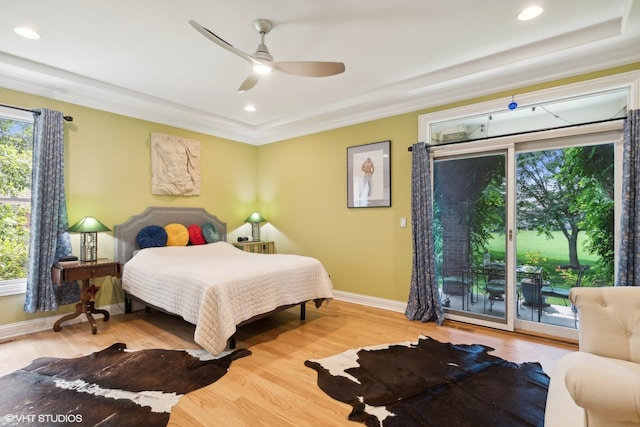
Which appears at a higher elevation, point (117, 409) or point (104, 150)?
point (104, 150)

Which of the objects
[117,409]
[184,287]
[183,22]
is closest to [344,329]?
[184,287]

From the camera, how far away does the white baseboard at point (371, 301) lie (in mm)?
4070

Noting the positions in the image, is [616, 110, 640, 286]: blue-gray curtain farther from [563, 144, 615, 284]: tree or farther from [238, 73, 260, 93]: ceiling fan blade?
[238, 73, 260, 93]: ceiling fan blade

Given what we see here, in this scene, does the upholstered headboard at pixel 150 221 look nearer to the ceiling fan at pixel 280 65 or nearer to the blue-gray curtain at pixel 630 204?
the ceiling fan at pixel 280 65

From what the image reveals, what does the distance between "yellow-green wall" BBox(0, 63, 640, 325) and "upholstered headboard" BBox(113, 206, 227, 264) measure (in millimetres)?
96

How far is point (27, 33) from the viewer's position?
2.60 metres

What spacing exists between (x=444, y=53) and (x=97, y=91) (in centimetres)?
381

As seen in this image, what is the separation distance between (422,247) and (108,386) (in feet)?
10.6

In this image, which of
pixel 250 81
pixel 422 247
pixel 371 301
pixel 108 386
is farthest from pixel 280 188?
pixel 108 386

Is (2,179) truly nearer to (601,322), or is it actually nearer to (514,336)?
(601,322)

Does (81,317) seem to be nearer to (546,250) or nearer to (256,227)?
(256,227)

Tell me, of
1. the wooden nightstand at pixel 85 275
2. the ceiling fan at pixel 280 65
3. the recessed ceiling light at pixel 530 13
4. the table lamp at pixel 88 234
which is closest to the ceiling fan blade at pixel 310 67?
the ceiling fan at pixel 280 65

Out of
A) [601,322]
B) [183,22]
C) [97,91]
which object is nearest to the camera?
[601,322]

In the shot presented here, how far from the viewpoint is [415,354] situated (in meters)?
2.79
